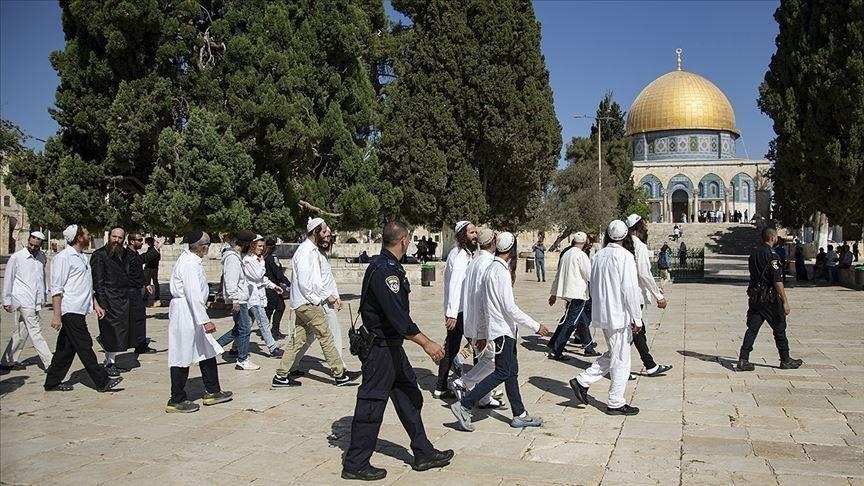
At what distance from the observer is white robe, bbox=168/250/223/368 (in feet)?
21.8

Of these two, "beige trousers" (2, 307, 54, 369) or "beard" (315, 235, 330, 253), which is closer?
"beard" (315, 235, 330, 253)

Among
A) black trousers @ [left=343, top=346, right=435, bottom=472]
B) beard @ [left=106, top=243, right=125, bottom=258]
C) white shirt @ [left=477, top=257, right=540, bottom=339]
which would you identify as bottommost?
black trousers @ [left=343, top=346, right=435, bottom=472]

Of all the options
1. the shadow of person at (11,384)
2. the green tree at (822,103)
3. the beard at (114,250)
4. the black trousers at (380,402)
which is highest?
the green tree at (822,103)

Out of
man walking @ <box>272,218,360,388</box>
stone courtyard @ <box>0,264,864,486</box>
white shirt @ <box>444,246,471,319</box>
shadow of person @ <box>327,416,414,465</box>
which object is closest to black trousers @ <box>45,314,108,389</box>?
stone courtyard @ <box>0,264,864,486</box>

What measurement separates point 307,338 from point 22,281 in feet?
11.1

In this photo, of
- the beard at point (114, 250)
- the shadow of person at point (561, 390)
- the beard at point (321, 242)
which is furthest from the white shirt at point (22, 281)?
the shadow of person at point (561, 390)

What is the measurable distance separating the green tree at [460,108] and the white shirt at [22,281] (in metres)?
18.3

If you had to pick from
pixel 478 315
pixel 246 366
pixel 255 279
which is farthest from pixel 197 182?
pixel 478 315

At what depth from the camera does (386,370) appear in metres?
4.84

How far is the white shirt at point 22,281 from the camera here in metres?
8.12

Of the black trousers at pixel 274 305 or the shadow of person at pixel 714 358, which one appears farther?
the black trousers at pixel 274 305

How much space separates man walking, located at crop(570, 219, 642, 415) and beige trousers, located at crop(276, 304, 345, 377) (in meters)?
2.56

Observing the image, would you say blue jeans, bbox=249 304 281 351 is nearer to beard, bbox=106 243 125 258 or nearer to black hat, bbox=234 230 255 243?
black hat, bbox=234 230 255 243

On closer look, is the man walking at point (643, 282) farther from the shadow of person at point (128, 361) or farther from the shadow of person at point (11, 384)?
the shadow of person at point (11, 384)
